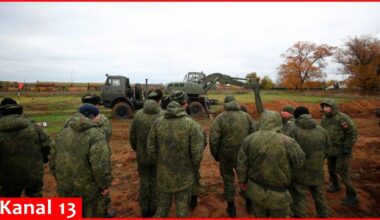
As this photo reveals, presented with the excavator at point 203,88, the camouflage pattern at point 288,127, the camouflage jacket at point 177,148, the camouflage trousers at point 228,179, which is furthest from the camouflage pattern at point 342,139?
the excavator at point 203,88

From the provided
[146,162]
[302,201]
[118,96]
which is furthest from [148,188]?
[118,96]

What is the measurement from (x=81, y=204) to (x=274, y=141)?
7.88 feet

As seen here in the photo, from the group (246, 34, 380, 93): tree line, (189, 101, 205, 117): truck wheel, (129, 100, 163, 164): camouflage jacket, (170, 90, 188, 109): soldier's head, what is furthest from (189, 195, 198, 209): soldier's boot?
(246, 34, 380, 93): tree line

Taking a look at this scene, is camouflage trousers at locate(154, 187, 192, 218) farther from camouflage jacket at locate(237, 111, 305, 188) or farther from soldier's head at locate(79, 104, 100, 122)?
soldier's head at locate(79, 104, 100, 122)

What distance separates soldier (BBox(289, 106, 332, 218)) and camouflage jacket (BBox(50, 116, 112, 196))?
279 centimetres

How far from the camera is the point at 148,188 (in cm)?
421

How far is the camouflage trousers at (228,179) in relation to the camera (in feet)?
14.2

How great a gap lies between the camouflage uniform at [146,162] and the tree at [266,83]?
5195 centimetres

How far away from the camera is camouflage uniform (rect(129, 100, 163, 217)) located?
4.20 m

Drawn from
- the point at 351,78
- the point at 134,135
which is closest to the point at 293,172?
the point at 134,135

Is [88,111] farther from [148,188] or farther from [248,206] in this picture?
[248,206]

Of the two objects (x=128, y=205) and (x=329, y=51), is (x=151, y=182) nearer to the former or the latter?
(x=128, y=205)

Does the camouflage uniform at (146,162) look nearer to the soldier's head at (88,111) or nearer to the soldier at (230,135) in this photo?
the soldier at (230,135)

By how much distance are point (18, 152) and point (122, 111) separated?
32.5ft
